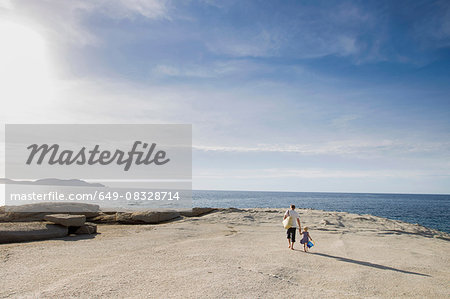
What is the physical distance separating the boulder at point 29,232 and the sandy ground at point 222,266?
1006mm

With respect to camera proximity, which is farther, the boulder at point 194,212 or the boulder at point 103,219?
the boulder at point 194,212

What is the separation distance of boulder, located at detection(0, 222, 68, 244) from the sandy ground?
1006 mm

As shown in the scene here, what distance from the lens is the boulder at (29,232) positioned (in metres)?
13.2

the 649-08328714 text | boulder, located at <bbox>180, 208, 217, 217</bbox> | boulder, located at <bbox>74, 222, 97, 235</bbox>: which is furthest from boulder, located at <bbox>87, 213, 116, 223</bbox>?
the 649-08328714 text

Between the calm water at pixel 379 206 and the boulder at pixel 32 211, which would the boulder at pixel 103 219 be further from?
the calm water at pixel 379 206

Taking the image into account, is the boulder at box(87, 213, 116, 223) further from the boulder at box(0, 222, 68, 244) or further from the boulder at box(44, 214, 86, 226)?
the boulder at box(0, 222, 68, 244)

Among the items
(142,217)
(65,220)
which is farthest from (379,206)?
(65,220)

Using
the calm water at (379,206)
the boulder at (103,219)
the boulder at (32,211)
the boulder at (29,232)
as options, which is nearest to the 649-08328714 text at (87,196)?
the boulder at (103,219)

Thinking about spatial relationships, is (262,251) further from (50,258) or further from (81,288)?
(50,258)

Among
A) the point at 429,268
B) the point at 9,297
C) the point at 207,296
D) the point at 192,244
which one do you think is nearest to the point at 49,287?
the point at 9,297

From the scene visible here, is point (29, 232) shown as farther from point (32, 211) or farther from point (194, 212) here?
point (194, 212)

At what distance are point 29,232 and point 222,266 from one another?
410 inches

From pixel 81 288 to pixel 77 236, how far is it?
30.2 feet

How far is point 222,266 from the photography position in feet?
31.3
